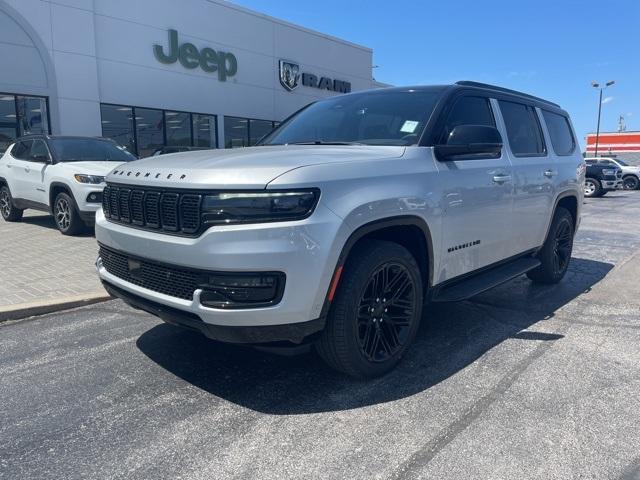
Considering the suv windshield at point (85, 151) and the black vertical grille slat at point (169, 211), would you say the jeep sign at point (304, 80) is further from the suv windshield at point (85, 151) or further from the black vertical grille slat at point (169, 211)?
the black vertical grille slat at point (169, 211)

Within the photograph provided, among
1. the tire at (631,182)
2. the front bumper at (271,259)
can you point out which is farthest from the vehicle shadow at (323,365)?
the tire at (631,182)

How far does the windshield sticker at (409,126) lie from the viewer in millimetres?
3760

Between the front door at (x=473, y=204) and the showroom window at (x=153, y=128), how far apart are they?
1367 centimetres

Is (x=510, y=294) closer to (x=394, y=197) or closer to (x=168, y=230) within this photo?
(x=394, y=197)

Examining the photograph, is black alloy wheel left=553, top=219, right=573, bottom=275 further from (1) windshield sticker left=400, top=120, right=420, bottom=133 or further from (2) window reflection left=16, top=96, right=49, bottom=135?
(2) window reflection left=16, top=96, right=49, bottom=135

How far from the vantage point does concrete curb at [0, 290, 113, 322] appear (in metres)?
4.62

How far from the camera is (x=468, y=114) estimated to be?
4.21 m

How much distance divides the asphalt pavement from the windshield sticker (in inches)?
62.9

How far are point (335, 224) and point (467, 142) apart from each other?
53.9 inches

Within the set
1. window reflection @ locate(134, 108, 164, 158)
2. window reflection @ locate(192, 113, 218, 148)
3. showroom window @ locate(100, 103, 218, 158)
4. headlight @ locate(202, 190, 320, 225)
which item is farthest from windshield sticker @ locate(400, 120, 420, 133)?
window reflection @ locate(192, 113, 218, 148)

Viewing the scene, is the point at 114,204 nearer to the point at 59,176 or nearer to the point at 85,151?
the point at 59,176

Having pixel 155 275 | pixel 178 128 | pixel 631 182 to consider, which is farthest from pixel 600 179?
pixel 155 275

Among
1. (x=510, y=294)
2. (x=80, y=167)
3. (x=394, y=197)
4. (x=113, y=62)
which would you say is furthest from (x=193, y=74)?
(x=394, y=197)

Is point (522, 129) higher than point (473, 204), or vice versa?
point (522, 129)
